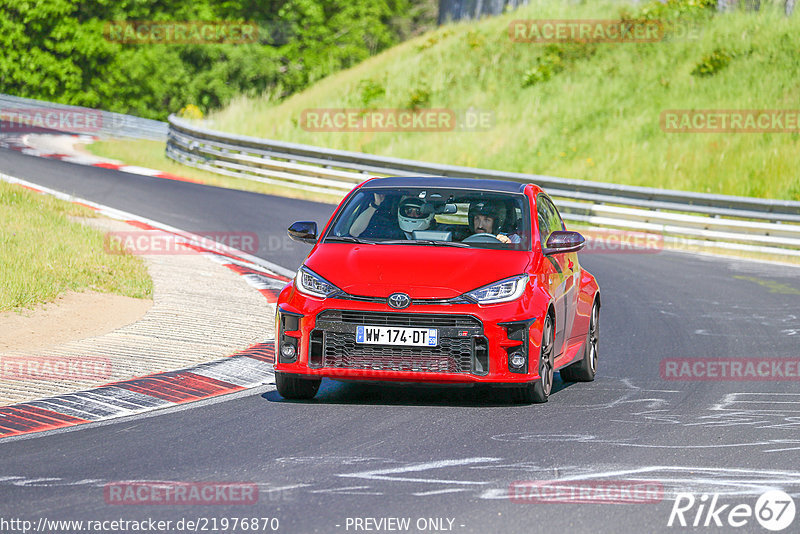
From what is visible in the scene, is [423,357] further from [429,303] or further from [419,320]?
[429,303]

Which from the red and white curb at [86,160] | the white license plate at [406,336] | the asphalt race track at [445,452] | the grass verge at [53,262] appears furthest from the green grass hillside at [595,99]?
the white license plate at [406,336]

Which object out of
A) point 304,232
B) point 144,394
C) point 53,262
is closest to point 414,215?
point 304,232

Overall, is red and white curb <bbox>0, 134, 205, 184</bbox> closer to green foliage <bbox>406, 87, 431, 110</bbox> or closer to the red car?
green foliage <bbox>406, 87, 431, 110</bbox>

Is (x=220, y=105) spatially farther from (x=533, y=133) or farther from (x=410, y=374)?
(x=410, y=374)

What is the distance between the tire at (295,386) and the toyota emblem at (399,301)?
2.98 feet

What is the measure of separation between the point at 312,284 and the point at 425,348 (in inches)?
37.9

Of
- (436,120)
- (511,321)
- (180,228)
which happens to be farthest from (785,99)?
(511,321)

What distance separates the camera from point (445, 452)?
7.26 metres

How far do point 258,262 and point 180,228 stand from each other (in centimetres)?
314

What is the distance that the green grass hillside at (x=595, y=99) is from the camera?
29.2 metres

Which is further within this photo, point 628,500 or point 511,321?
point 511,321

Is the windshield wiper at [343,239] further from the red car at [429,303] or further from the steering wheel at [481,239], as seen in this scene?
the steering wheel at [481,239]

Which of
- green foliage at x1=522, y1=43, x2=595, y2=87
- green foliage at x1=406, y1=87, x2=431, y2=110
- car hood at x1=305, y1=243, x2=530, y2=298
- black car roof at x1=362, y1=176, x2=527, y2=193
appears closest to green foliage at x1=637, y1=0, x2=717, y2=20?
green foliage at x1=522, y1=43, x2=595, y2=87

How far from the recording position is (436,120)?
35375 mm
